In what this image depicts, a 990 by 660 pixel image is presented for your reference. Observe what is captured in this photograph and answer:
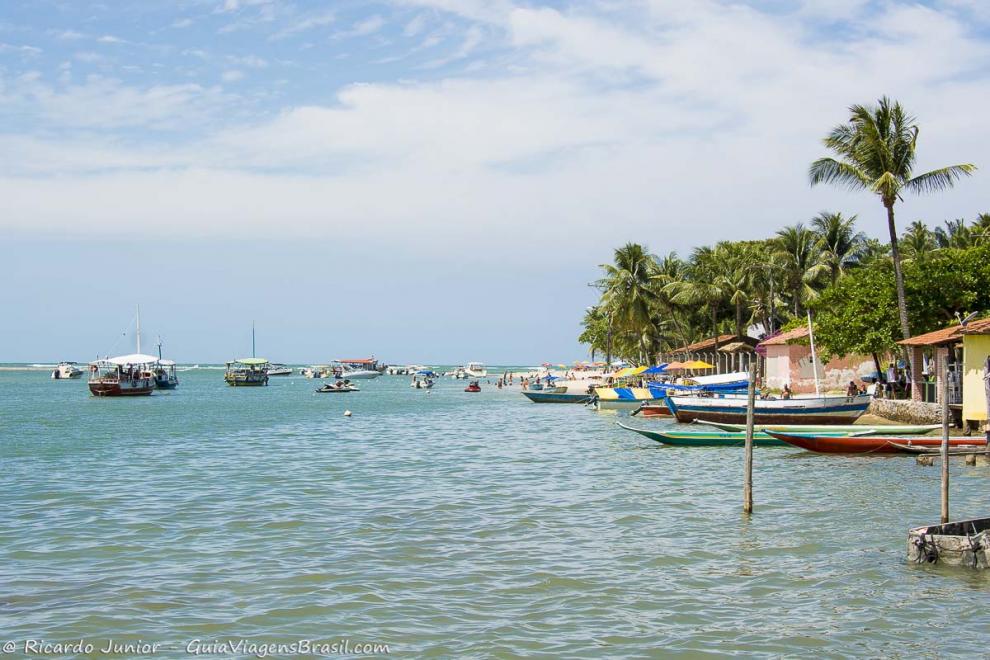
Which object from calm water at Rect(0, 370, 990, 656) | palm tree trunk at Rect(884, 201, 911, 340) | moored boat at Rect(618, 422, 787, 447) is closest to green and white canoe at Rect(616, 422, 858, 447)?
moored boat at Rect(618, 422, 787, 447)

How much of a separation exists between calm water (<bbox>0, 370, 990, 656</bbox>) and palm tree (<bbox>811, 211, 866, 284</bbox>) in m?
30.5

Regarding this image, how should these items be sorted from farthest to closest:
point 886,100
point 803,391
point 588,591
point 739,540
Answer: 1. point 803,391
2. point 886,100
3. point 739,540
4. point 588,591

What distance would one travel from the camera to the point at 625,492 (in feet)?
74.1

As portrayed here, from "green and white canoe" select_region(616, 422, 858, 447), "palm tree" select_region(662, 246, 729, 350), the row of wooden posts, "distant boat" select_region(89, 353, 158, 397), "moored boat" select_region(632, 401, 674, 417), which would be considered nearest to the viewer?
the row of wooden posts

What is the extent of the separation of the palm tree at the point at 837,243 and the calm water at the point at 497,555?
3053 centimetres

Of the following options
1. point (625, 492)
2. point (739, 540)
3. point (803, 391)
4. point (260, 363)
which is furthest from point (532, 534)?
point (260, 363)

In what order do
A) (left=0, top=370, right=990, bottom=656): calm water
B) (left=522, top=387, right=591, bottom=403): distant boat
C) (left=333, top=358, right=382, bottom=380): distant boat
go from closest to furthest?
(left=0, top=370, right=990, bottom=656): calm water, (left=522, top=387, right=591, bottom=403): distant boat, (left=333, top=358, right=382, bottom=380): distant boat

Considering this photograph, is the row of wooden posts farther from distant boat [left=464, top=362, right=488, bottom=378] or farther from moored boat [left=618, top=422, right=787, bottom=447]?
distant boat [left=464, top=362, right=488, bottom=378]

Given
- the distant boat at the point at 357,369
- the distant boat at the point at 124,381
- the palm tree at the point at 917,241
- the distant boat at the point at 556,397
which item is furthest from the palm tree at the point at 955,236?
the distant boat at the point at 357,369

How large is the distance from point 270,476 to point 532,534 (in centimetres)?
1210

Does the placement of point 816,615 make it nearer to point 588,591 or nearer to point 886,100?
point 588,591

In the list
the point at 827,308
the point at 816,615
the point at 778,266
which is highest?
the point at 778,266

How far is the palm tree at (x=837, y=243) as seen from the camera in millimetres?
57844

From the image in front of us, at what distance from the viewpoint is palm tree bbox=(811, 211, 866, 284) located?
57.8 m
